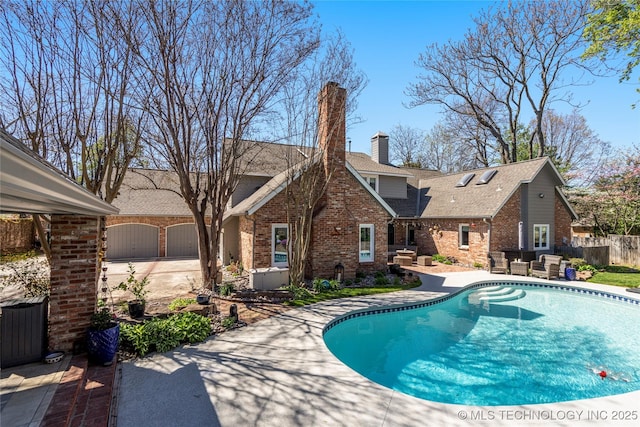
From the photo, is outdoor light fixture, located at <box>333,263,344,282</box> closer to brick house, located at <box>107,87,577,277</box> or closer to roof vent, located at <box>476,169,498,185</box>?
brick house, located at <box>107,87,577,277</box>

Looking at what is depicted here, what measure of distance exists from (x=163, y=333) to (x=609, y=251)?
23.0 m

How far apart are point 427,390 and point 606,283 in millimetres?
12409

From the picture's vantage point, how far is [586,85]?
21.1 metres

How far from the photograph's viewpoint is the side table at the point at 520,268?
1494 cm

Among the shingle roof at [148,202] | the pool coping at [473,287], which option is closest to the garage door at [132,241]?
the shingle roof at [148,202]

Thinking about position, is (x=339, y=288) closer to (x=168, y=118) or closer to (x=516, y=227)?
(x=168, y=118)

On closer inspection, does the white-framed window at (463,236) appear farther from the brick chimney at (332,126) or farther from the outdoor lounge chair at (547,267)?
the brick chimney at (332,126)

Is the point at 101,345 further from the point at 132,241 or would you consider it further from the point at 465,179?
the point at 465,179

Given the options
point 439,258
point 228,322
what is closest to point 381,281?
Answer: point 228,322

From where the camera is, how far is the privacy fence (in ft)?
57.0

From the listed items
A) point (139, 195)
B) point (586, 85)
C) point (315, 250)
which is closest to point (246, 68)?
point (315, 250)

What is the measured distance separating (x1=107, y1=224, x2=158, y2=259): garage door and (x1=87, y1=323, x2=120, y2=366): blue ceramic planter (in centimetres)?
1634

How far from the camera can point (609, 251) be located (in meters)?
18.4

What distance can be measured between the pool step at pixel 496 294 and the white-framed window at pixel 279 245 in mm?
7419
